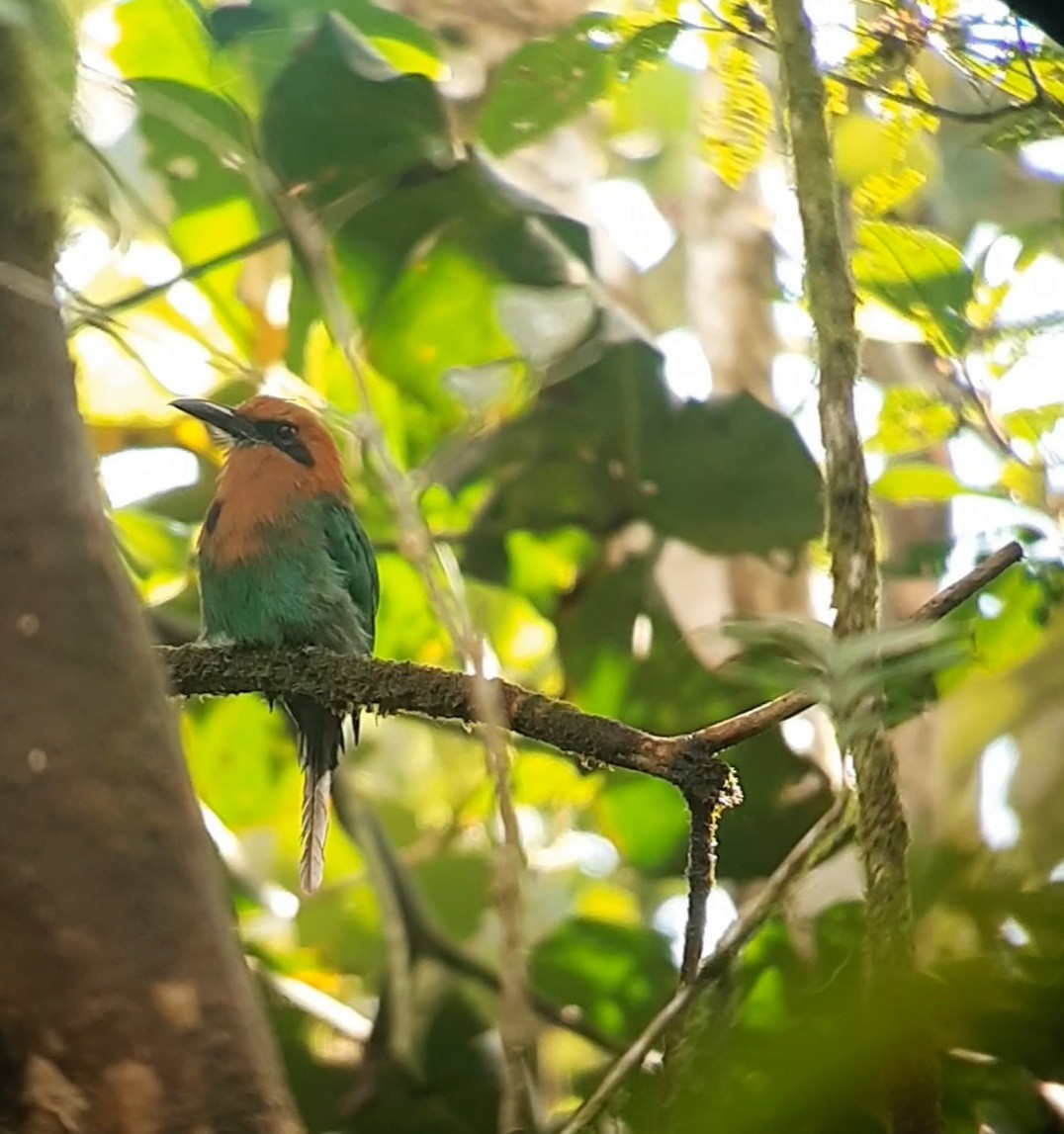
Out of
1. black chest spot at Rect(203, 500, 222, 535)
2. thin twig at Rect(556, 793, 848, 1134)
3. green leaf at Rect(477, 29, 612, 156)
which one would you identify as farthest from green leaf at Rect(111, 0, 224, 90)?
thin twig at Rect(556, 793, 848, 1134)

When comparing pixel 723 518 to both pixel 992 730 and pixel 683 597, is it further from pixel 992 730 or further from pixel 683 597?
pixel 992 730

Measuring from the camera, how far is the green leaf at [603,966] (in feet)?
6.79

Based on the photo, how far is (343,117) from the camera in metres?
1.98

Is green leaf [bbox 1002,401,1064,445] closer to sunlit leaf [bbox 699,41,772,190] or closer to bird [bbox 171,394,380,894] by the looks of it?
sunlit leaf [bbox 699,41,772,190]

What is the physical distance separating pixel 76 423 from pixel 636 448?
1.39 m

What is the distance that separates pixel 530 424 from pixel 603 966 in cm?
80

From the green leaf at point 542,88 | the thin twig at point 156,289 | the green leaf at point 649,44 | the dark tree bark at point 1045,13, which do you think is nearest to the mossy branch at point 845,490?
the green leaf at point 649,44

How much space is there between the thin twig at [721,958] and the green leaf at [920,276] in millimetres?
605

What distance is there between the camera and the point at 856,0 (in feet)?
4.96

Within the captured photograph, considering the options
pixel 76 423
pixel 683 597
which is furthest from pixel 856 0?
pixel 683 597

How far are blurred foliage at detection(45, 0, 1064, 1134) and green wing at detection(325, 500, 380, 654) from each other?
112 millimetres

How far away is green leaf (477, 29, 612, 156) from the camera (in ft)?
5.66

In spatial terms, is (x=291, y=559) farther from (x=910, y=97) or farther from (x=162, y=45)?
(x=910, y=97)

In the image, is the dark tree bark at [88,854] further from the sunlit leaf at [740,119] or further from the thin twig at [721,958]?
the sunlit leaf at [740,119]
